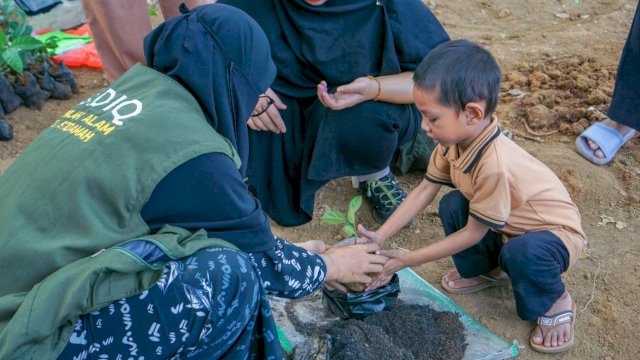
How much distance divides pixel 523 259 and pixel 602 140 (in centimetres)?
141

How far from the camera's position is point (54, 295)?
133 cm

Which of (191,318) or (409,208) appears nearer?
(191,318)

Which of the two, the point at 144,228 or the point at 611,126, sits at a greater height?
the point at 144,228

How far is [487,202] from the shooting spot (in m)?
1.97

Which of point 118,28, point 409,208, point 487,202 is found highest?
point 118,28

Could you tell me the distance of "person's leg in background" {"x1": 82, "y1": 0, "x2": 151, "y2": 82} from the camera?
10.3 feet

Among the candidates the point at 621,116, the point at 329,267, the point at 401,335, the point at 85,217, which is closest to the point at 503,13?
the point at 621,116

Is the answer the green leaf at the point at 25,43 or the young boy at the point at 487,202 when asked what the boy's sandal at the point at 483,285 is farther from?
the green leaf at the point at 25,43

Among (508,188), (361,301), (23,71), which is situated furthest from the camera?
(23,71)

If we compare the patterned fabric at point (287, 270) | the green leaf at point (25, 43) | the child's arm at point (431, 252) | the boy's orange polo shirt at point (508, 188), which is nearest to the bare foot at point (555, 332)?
the boy's orange polo shirt at point (508, 188)

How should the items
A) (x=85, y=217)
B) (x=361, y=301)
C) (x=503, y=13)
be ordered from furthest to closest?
(x=503, y=13) < (x=361, y=301) < (x=85, y=217)

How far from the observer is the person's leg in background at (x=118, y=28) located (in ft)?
10.3

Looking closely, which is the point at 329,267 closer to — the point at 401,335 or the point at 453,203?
the point at 401,335

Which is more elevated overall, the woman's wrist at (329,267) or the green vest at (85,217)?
the green vest at (85,217)
